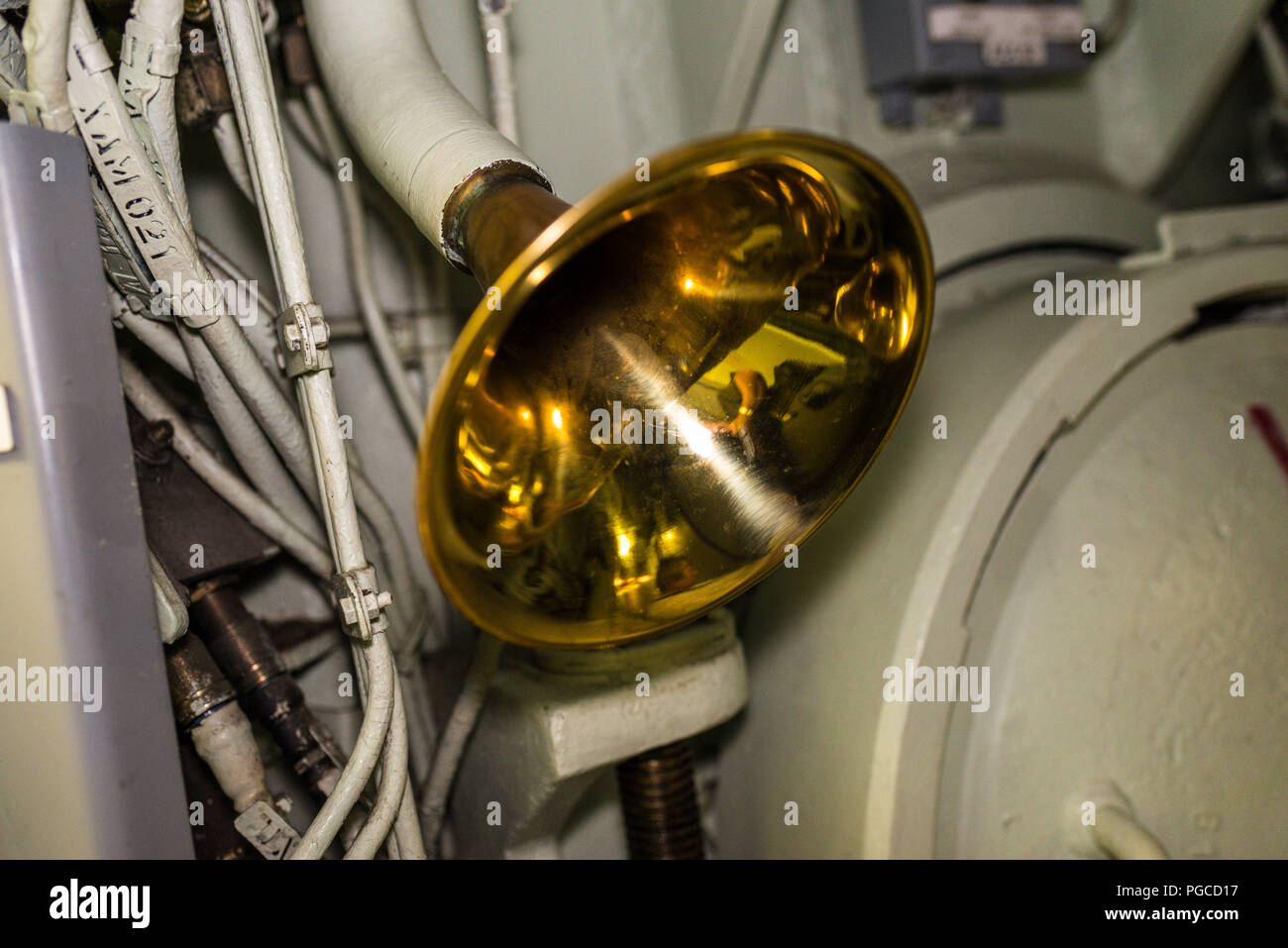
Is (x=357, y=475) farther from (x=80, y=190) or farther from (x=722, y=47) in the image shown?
(x=722, y=47)

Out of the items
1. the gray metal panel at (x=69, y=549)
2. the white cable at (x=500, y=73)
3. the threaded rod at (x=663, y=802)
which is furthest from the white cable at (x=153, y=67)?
the threaded rod at (x=663, y=802)

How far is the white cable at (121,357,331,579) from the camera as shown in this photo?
945 mm

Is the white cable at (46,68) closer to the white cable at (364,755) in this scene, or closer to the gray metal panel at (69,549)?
the gray metal panel at (69,549)

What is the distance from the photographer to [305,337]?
831mm

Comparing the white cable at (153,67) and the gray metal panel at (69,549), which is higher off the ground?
the white cable at (153,67)

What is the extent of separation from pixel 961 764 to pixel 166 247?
0.91 metres

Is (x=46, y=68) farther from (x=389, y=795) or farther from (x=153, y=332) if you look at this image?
(x=389, y=795)

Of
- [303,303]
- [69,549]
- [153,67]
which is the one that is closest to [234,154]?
[153,67]

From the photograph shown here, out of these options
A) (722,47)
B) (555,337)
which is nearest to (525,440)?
(555,337)

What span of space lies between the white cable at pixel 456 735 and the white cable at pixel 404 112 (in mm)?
462

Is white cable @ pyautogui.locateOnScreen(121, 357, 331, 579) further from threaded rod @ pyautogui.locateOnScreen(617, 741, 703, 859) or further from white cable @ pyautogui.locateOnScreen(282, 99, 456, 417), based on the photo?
threaded rod @ pyautogui.locateOnScreen(617, 741, 703, 859)

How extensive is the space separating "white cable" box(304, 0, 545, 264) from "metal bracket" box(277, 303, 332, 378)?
0.13 m

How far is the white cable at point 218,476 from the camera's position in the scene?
945 millimetres

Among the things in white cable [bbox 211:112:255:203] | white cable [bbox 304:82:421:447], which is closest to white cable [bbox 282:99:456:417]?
white cable [bbox 304:82:421:447]
